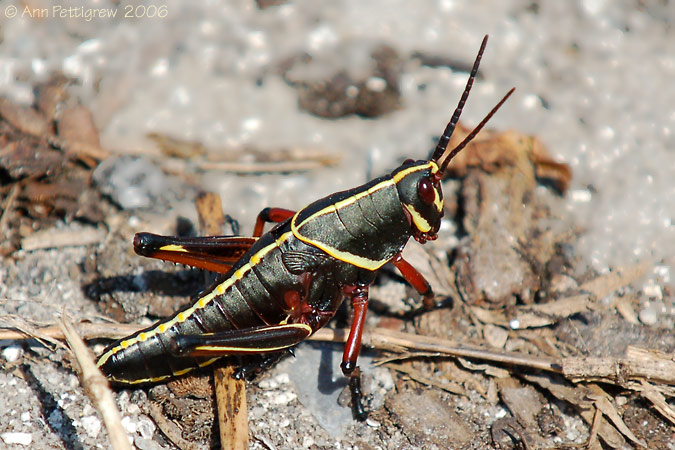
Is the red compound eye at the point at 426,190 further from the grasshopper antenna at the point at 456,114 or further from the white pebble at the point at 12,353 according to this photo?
the white pebble at the point at 12,353

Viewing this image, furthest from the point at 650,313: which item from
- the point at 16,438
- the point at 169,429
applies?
the point at 16,438

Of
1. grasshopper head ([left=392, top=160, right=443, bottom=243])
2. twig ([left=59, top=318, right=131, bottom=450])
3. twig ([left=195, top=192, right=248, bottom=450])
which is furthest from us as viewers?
grasshopper head ([left=392, top=160, right=443, bottom=243])

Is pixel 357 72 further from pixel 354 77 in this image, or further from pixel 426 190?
pixel 426 190

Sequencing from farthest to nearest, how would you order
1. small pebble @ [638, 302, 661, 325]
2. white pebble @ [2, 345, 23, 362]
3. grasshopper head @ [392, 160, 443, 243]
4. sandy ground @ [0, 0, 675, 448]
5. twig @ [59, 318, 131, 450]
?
sandy ground @ [0, 0, 675, 448] < small pebble @ [638, 302, 661, 325] < white pebble @ [2, 345, 23, 362] < grasshopper head @ [392, 160, 443, 243] < twig @ [59, 318, 131, 450]

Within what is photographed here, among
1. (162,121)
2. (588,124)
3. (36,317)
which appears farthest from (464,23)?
(36,317)

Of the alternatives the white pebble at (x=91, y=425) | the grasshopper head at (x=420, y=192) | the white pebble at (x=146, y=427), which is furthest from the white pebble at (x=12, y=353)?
the grasshopper head at (x=420, y=192)

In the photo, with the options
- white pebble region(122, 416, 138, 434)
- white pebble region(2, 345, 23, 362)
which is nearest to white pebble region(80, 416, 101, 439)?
white pebble region(122, 416, 138, 434)

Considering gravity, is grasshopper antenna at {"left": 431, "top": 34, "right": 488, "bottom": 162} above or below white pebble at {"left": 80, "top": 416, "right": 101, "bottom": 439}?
above

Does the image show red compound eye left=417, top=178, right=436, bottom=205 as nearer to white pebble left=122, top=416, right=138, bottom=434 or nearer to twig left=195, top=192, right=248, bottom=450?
twig left=195, top=192, right=248, bottom=450

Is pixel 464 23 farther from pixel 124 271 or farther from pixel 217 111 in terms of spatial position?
pixel 124 271
